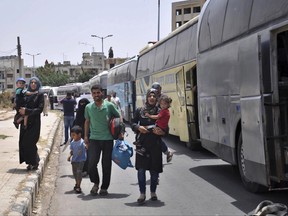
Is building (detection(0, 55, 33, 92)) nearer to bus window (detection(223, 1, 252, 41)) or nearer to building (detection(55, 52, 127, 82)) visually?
building (detection(55, 52, 127, 82))

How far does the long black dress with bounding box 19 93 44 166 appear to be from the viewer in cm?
948

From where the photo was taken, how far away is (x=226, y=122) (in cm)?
861

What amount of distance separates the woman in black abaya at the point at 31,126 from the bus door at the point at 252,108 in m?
4.26

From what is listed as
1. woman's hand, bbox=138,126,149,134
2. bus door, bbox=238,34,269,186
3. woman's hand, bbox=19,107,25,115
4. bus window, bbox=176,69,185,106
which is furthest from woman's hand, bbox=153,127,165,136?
bus window, bbox=176,69,185,106

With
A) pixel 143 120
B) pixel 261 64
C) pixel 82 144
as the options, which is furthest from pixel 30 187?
pixel 261 64

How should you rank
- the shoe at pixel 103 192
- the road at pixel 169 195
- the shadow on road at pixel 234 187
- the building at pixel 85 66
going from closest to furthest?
the road at pixel 169 195, the shadow on road at pixel 234 187, the shoe at pixel 103 192, the building at pixel 85 66

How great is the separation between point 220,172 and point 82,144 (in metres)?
3.28

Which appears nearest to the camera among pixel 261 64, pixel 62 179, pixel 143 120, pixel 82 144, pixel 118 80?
pixel 261 64

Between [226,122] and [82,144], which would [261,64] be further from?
[82,144]

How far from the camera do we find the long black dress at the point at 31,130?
9484mm

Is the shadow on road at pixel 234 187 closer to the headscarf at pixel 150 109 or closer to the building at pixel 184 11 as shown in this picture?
the headscarf at pixel 150 109

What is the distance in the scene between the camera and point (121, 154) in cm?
793

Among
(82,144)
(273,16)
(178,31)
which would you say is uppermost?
(178,31)

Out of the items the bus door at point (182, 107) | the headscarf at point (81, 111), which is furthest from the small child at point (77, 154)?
the bus door at point (182, 107)
